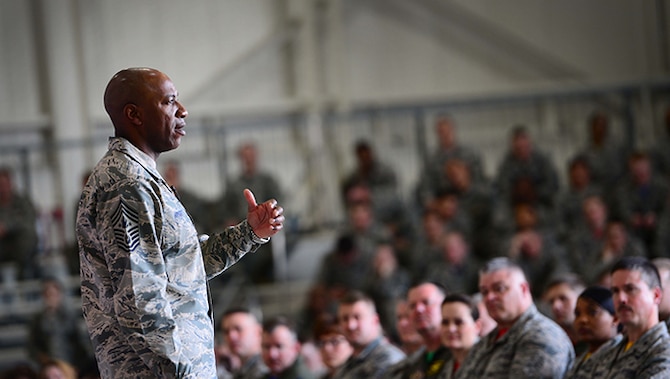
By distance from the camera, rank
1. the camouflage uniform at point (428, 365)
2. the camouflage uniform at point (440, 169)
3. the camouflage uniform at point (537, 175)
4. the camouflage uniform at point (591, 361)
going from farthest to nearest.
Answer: the camouflage uniform at point (440, 169) → the camouflage uniform at point (537, 175) → the camouflage uniform at point (428, 365) → the camouflage uniform at point (591, 361)

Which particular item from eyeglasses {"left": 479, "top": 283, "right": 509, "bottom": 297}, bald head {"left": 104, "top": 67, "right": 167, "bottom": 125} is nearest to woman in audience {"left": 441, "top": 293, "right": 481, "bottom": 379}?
eyeglasses {"left": 479, "top": 283, "right": 509, "bottom": 297}

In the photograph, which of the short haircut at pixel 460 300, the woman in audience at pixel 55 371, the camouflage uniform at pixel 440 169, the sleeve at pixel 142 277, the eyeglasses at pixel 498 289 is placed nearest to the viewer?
the sleeve at pixel 142 277

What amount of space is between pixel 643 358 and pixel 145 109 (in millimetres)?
1874

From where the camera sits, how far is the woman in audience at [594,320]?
12.2ft

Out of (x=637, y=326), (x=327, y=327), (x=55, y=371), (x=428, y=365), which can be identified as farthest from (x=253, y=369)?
(x=637, y=326)

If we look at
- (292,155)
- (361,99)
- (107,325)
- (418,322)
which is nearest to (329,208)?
(292,155)

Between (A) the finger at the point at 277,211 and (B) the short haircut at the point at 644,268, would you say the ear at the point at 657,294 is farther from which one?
(A) the finger at the point at 277,211

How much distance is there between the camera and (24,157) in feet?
30.6

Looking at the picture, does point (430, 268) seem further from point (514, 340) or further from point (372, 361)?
point (514, 340)

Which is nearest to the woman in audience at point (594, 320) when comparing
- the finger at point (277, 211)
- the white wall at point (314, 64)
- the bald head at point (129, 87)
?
the finger at point (277, 211)

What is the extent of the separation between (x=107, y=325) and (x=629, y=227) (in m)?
5.25

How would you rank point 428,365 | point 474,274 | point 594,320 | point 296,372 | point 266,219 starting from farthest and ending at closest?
point 474,274 < point 296,372 < point 428,365 < point 594,320 < point 266,219

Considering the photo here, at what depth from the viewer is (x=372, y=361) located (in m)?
4.84

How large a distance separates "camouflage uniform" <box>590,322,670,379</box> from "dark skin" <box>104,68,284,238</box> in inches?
68.6
